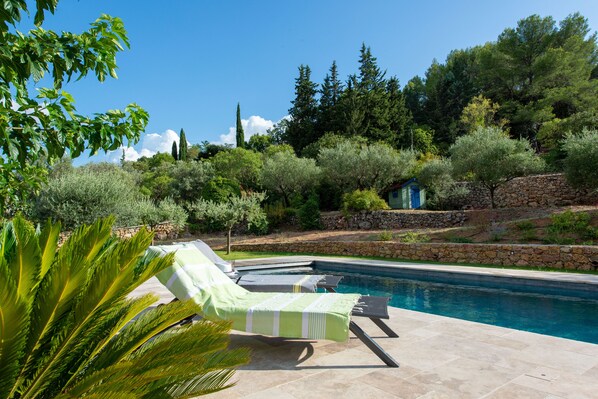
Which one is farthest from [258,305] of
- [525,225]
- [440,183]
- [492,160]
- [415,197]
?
[415,197]

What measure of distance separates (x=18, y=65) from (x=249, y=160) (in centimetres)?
2937

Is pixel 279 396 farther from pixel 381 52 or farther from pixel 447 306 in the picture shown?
pixel 381 52

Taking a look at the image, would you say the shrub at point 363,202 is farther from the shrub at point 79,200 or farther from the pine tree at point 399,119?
the pine tree at point 399,119

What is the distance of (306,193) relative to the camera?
26188 millimetres

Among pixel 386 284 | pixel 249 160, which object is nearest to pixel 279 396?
pixel 386 284

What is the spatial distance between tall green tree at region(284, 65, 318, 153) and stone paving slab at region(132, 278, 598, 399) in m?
32.9

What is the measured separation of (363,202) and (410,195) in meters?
4.12

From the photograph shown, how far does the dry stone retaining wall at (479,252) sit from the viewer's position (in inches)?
370

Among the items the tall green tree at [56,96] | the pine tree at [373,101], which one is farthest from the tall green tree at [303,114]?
the tall green tree at [56,96]

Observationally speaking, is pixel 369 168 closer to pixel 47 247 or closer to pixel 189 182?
pixel 189 182

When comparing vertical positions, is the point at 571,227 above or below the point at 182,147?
below

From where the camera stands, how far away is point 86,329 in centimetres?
159

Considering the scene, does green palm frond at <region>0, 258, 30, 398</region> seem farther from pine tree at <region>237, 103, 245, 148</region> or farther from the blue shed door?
pine tree at <region>237, 103, 245, 148</region>

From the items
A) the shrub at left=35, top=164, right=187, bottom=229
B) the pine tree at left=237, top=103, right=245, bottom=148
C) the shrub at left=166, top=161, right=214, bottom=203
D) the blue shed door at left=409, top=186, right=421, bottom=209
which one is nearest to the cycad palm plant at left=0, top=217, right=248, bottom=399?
the shrub at left=35, top=164, right=187, bottom=229
